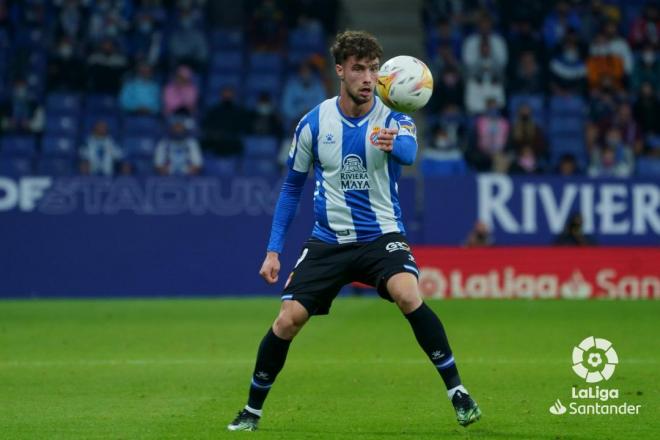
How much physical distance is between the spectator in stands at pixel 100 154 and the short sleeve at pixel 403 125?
41.3 ft

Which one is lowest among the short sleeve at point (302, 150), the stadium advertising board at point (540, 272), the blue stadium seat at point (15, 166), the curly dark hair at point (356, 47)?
the stadium advertising board at point (540, 272)

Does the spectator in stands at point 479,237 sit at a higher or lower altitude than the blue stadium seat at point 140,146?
lower

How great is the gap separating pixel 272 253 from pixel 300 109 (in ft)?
46.1

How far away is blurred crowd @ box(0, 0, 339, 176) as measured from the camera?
809 inches

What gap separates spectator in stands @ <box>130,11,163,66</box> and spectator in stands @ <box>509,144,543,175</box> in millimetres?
6696

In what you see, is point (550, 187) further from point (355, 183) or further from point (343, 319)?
point (355, 183)

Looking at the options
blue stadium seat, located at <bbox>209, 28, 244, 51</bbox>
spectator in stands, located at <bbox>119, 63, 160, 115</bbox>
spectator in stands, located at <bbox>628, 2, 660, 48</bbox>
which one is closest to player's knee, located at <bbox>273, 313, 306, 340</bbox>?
spectator in stands, located at <bbox>119, 63, 160, 115</bbox>

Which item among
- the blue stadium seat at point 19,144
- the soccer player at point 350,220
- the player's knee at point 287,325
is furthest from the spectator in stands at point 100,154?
the player's knee at point 287,325

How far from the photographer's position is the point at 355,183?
25.7 ft

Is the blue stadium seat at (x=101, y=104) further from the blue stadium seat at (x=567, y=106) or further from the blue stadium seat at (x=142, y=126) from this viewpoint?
the blue stadium seat at (x=567, y=106)

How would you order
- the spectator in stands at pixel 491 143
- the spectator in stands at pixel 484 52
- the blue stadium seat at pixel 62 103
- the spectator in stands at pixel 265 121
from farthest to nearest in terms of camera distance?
the spectator in stands at pixel 484 52 → the blue stadium seat at pixel 62 103 → the spectator in stands at pixel 265 121 → the spectator in stands at pixel 491 143

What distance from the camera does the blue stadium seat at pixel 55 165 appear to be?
19.6 metres

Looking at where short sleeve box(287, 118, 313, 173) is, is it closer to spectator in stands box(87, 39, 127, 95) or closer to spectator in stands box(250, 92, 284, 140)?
spectator in stands box(250, 92, 284, 140)

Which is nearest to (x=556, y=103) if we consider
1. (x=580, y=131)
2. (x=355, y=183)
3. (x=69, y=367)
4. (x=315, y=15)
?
(x=580, y=131)
